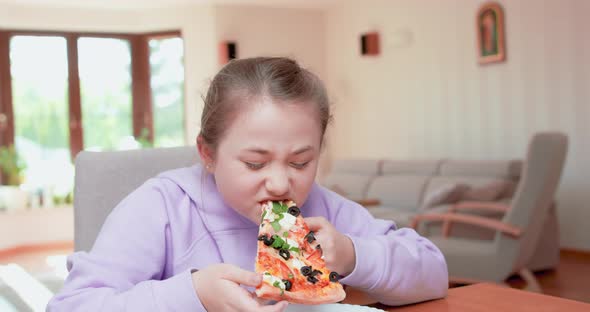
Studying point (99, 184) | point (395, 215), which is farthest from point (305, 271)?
point (395, 215)

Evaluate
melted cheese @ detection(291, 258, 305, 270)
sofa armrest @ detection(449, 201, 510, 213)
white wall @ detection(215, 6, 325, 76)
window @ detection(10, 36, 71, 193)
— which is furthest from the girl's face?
window @ detection(10, 36, 71, 193)

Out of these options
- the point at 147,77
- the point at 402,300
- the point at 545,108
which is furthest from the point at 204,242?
the point at 147,77

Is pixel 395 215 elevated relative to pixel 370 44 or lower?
lower

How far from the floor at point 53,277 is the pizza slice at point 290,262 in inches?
11.1

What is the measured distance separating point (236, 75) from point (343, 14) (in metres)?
8.12

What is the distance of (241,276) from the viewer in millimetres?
745

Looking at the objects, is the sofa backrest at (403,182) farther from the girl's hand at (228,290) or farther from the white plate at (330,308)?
the girl's hand at (228,290)

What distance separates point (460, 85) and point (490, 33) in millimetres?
667

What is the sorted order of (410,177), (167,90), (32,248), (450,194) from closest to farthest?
(450,194), (410,177), (32,248), (167,90)

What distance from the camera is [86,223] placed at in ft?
4.28

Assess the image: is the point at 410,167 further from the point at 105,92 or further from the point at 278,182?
the point at 278,182

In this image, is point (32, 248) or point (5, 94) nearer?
point (32, 248)

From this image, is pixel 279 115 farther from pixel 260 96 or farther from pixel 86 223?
pixel 86 223

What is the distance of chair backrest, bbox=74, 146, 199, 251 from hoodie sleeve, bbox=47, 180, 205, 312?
28 cm
